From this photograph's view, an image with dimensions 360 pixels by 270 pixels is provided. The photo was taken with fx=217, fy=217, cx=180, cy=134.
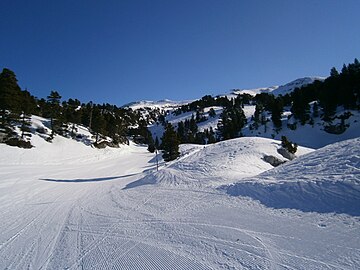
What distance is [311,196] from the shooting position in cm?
911

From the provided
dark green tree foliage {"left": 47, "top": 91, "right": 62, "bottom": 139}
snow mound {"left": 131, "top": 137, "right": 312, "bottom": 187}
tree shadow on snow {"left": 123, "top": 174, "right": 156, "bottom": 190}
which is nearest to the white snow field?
snow mound {"left": 131, "top": 137, "right": 312, "bottom": 187}

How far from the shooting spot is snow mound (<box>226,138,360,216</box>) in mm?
8211

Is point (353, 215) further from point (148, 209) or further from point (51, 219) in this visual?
point (51, 219)

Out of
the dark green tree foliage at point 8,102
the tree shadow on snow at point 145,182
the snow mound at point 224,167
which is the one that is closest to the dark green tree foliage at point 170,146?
the snow mound at point 224,167

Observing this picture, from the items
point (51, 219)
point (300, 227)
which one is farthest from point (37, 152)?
point (300, 227)

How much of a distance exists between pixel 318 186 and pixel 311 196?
0.72 m

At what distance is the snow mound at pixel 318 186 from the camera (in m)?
8.21

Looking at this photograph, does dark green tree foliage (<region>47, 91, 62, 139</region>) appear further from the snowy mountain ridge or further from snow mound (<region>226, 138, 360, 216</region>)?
snow mound (<region>226, 138, 360, 216</region>)

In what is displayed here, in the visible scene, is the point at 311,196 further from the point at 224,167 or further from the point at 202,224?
the point at 224,167

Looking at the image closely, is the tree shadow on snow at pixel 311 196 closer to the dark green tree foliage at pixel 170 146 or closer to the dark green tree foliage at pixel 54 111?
the dark green tree foliage at pixel 170 146

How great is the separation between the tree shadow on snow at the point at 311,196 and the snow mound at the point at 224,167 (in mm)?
4552

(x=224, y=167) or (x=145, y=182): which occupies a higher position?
(x=224, y=167)

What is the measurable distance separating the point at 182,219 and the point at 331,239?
520cm

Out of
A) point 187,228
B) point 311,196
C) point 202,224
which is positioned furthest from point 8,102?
point 311,196
